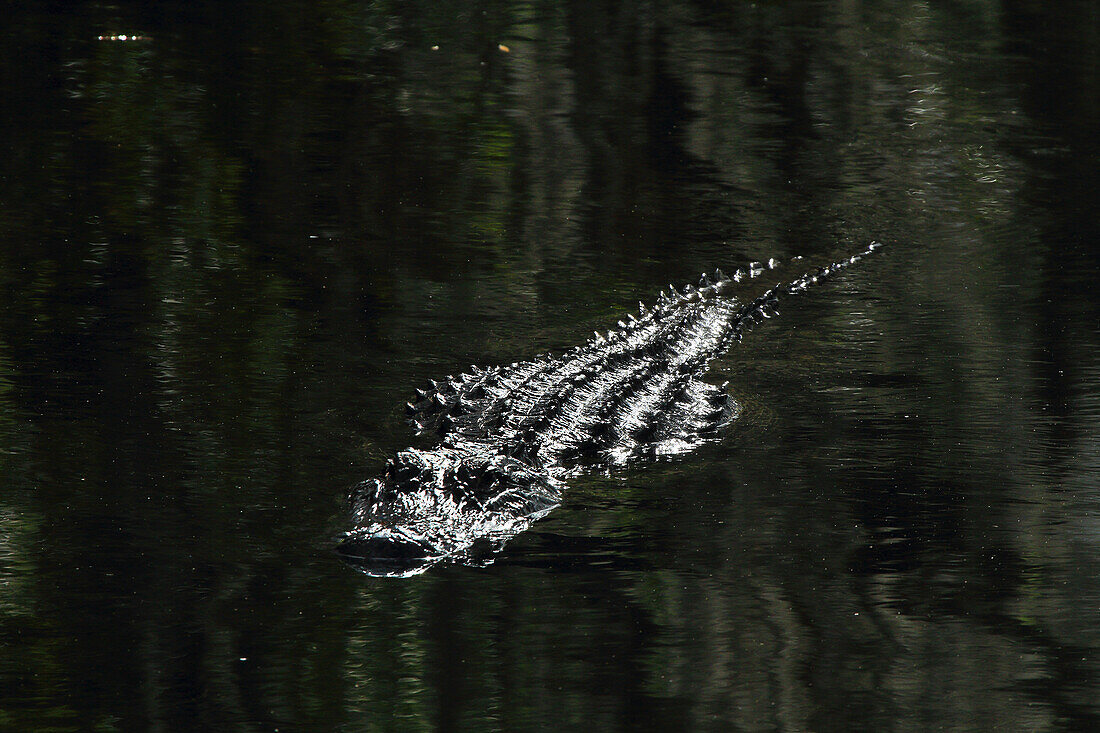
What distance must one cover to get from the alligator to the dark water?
0.11 meters

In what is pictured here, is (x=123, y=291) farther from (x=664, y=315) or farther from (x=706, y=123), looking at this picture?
(x=706, y=123)

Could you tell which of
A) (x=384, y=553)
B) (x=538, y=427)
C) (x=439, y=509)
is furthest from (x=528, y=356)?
(x=384, y=553)

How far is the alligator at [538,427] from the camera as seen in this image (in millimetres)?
4277

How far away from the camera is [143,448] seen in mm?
4926

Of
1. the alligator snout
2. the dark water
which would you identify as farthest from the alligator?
the dark water

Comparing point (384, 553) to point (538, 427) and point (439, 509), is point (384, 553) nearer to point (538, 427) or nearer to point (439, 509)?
point (439, 509)

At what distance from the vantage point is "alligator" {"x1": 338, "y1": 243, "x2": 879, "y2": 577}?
4277 mm

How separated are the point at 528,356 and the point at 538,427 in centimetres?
113

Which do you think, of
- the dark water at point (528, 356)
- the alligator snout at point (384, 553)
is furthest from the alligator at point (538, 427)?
the dark water at point (528, 356)

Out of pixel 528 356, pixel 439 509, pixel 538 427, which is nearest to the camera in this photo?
pixel 439 509

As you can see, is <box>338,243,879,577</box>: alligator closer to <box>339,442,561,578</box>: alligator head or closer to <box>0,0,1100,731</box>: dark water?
<box>339,442,561,578</box>: alligator head

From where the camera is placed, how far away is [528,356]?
6.12 meters

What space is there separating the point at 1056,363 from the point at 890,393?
92 centimetres

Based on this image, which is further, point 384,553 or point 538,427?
point 538,427
